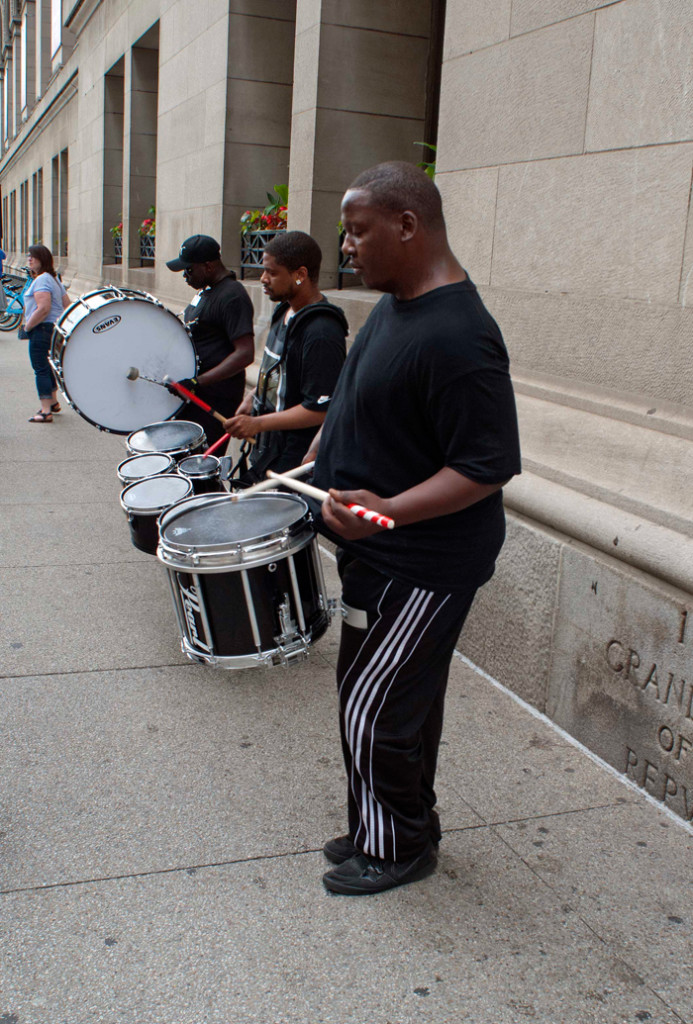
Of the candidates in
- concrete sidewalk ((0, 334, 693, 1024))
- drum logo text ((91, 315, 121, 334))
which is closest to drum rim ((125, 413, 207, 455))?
drum logo text ((91, 315, 121, 334))

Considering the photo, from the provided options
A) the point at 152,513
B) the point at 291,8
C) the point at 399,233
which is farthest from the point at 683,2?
the point at 291,8

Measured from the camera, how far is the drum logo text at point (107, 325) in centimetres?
530

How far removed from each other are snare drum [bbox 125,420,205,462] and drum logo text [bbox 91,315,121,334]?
0.58 m

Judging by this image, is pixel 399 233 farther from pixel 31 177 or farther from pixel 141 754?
pixel 31 177

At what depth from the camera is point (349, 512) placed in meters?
2.34

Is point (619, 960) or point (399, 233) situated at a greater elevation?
point (399, 233)

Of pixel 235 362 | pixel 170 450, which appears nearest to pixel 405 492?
pixel 170 450

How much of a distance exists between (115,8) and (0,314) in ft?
24.2

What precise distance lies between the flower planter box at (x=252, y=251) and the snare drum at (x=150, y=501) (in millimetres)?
5798

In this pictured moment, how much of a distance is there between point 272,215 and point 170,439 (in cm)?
536

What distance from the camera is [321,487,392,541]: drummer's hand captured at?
7.68 ft

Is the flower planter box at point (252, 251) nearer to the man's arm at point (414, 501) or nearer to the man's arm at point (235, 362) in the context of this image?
the man's arm at point (235, 362)

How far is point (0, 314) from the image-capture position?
21.5m

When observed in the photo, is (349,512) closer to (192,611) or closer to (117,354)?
(192,611)
